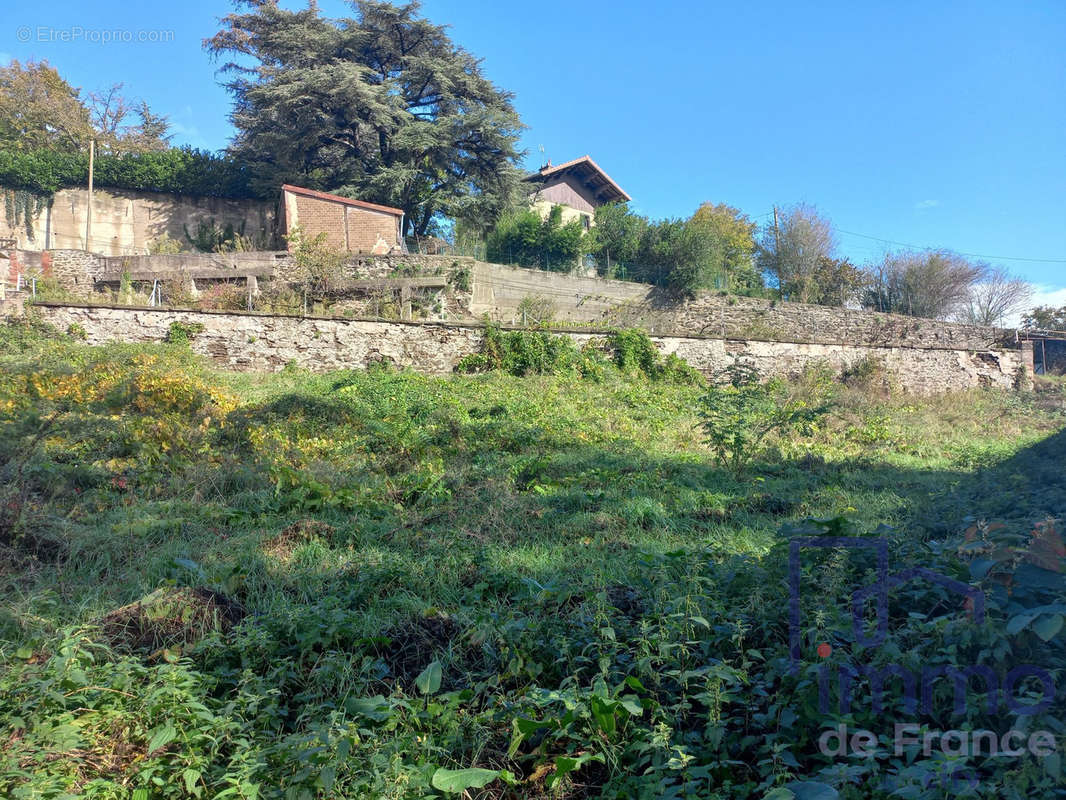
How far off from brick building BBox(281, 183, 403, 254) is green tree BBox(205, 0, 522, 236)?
2.31 metres

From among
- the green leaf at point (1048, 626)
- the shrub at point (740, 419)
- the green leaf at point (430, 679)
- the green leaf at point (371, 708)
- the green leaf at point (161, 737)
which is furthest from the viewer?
the shrub at point (740, 419)

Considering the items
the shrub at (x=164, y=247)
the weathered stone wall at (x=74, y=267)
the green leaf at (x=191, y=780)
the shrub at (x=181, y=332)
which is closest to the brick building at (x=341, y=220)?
the shrub at (x=164, y=247)

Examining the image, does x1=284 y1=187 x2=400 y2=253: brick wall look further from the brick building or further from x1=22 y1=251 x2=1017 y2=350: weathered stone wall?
x1=22 y1=251 x2=1017 y2=350: weathered stone wall

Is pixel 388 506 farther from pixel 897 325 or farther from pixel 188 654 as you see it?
pixel 897 325

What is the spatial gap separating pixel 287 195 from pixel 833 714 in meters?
18.8

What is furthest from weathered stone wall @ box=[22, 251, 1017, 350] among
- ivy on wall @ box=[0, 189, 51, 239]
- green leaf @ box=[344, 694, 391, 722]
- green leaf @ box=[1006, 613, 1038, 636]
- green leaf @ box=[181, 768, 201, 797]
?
green leaf @ box=[1006, 613, 1038, 636]

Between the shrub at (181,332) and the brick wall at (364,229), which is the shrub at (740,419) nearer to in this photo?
the shrub at (181,332)

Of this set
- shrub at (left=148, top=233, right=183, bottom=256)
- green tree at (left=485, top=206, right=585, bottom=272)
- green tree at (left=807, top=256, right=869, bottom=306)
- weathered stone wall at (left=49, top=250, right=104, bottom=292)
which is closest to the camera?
weathered stone wall at (left=49, top=250, right=104, bottom=292)

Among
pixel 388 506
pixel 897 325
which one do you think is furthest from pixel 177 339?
pixel 897 325

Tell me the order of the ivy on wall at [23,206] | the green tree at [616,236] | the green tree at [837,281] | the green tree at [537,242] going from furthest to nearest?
the green tree at [837,281]
the green tree at [616,236]
the green tree at [537,242]
the ivy on wall at [23,206]

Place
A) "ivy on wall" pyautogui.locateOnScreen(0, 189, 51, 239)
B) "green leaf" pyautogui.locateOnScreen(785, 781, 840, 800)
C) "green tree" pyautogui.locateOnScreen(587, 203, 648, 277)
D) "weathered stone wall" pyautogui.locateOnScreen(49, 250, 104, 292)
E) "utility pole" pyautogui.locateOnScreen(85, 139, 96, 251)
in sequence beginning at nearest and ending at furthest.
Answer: "green leaf" pyautogui.locateOnScreen(785, 781, 840, 800) < "weathered stone wall" pyautogui.locateOnScreen(49, 250, 104, 292) < "ivy on wall" pyautogui.locateOnScreen(0, 189, 51, 239) < "utility pole" pyautogui.locateOnScreen(85, 139, 96, 251) < "green tree" pyautogui.locateOnScreen(587, 203, 648, 277)

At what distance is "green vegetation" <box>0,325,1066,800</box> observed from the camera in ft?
7.62

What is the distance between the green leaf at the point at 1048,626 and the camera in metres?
2.08

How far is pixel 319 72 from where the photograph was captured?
1955cm
